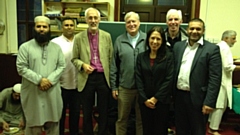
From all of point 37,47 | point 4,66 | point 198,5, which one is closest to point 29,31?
point 4,66

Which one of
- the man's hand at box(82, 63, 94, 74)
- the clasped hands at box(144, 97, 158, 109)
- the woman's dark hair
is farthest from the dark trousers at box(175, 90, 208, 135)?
the man's hand at box(82, 63, 94, 74)

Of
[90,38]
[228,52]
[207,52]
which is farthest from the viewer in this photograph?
[228,52]

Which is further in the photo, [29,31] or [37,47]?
[29,31]

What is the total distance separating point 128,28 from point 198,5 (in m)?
2.20

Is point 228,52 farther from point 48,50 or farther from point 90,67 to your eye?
point 48,50

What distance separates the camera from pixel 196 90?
88.4 inches

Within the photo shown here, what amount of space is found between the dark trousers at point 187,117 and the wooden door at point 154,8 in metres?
2.44

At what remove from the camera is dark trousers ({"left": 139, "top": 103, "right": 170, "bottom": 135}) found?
244 cm

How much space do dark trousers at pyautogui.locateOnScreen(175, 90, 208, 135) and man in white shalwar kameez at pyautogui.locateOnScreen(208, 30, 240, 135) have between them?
3.74 feet

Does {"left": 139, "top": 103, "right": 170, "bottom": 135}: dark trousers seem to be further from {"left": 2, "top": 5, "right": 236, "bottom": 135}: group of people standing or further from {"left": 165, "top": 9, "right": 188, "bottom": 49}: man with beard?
{"left": 165, "top": 9, "right": 188, "bottom": 49}: man with beard

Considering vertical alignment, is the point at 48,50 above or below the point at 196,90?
above

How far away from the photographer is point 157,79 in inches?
94.3

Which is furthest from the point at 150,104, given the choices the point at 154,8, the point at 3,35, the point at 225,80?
the point at 3,35

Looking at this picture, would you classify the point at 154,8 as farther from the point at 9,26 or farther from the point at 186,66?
the point at 9,26
